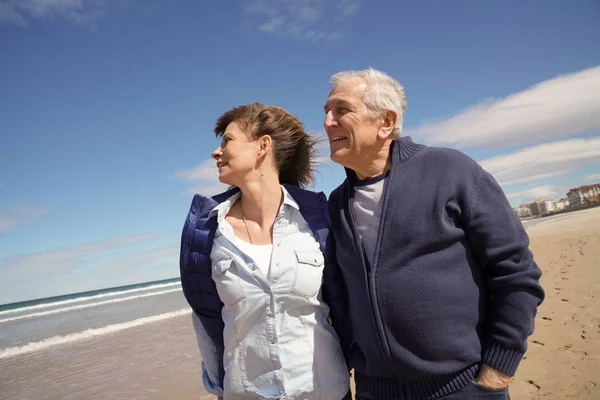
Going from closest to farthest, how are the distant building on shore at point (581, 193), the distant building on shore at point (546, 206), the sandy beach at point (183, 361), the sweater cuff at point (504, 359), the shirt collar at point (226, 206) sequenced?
the sweater cuff at point (504, 359) < the shirt collar at point (226, 206) < the sandy beach at point (183, 361) < the distant building on shore at point (581, 193) < the distant building on shore at point (546, 206)

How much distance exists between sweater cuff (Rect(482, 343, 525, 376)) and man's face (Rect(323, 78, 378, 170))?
110 cm

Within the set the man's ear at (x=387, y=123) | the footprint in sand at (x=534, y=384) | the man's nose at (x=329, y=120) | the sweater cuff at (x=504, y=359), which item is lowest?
the footprint in sand at (x=534, y=384)

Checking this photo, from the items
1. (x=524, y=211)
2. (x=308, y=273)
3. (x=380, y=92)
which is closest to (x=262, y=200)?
(x=308, y=273)

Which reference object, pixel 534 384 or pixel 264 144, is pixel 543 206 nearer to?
pixel 534 384

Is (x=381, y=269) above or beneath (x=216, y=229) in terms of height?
beneath

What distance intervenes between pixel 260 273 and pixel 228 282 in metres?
0.19

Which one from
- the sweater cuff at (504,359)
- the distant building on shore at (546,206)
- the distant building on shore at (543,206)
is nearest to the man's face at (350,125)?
the sweater cuff at (504,359)

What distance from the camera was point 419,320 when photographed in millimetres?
1808

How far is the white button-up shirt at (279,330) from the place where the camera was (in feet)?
6.93

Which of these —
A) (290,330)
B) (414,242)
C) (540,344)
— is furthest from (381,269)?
(540,344)

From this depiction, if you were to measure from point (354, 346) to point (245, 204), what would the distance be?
115cm

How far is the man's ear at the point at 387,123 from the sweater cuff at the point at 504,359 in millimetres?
1145

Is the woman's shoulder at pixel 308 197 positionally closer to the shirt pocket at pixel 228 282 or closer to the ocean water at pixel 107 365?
the shirt pocket at pixel 228 282

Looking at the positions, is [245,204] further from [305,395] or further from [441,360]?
[441,360]
